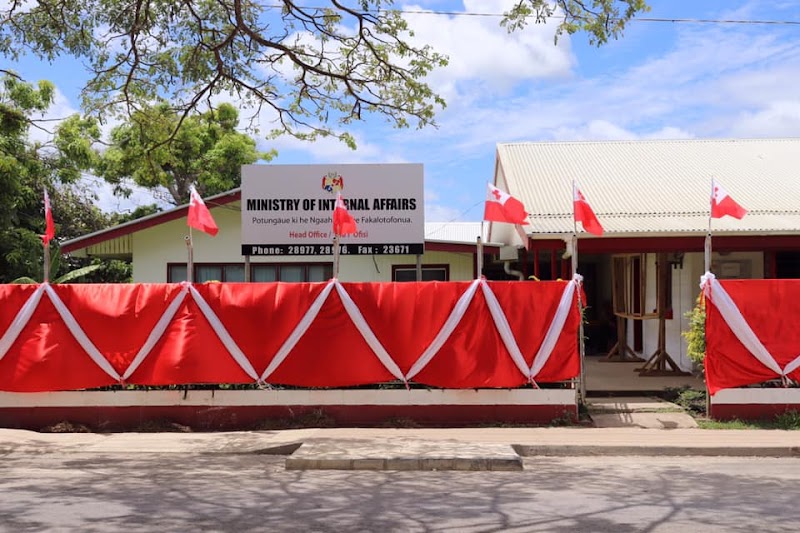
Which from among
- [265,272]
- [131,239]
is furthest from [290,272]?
[131,239]

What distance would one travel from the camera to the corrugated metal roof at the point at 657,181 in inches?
590

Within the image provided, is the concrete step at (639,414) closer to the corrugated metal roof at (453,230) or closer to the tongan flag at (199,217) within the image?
the tongan flag at (199,217)

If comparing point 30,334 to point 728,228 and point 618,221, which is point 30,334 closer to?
point 618,221

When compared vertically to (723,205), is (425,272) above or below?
below

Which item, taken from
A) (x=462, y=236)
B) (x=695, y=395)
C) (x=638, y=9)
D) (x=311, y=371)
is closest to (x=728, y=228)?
(x=695, y=395)

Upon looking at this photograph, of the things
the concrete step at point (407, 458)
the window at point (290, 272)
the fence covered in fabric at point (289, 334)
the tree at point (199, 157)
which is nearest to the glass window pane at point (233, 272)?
the window at point (290, 272)

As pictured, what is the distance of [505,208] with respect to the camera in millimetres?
12148

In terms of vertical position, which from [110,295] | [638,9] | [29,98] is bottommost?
[110,295]

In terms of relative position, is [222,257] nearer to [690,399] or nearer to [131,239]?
[131,239]

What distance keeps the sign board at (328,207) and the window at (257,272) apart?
11.7 ft

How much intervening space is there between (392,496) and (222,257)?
11393 millimetres

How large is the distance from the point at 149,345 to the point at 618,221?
847 cm

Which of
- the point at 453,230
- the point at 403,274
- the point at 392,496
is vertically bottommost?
the point at 392,496

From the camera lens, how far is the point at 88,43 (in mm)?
12852
